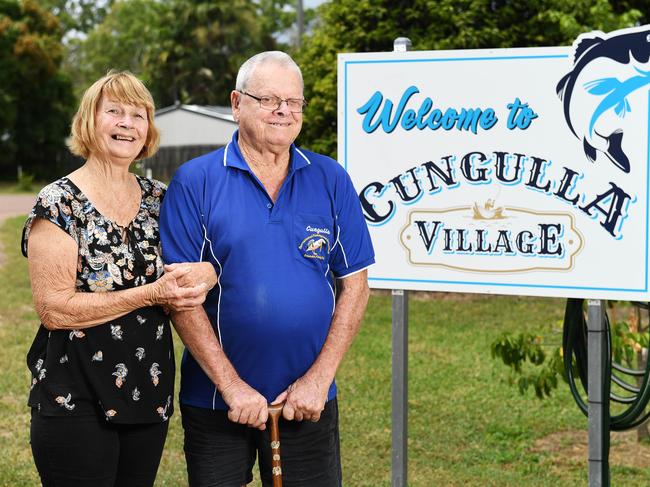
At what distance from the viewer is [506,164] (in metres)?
4.21

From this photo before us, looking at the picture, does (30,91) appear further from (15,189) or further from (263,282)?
(263,282)

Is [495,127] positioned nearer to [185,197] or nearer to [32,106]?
[185,197]

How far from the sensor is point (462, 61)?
14.0 ft

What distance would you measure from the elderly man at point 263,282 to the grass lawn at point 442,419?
2.52 m

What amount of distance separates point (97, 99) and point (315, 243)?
793mm

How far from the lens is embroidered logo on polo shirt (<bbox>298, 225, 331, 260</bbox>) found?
10.1 ft

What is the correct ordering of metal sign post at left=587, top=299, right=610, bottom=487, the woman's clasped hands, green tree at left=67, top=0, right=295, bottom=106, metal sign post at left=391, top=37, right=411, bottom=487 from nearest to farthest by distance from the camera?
the woman's clasped hands < metal sign post at left=587, top=299, right=610, bottom=487 < metal sign post at left=391, top=37, right=411, bottom=487 < green tree at left=67, top=0, right=295, bottom=106

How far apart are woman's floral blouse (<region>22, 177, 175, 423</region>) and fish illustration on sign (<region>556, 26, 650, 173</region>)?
1896 millimetres

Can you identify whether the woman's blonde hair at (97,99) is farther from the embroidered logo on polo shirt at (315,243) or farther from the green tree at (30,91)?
the green tree at (30,91)

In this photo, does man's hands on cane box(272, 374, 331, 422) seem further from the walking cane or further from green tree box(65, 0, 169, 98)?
green tree box(65, 0, 169, 98)

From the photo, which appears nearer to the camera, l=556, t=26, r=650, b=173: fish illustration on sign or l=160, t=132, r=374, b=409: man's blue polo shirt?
l=160, t=132, r=374, b=409: man's blue polo shirt

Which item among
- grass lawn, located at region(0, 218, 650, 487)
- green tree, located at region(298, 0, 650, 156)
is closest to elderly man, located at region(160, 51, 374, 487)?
grass lawn, located at region(0, 218, 650, 487)

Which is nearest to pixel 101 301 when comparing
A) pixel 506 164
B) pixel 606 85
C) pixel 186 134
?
pixel 506 164

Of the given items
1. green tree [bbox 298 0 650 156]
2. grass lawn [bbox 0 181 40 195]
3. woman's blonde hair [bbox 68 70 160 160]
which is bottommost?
woman's blonde hair [bbox 68 70 160 160]
